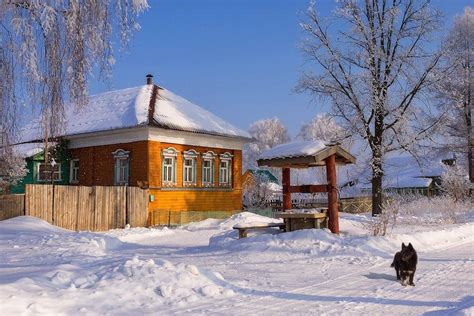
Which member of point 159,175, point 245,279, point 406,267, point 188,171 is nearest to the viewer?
point 406,267

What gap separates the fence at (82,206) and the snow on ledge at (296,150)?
9367 millimetres

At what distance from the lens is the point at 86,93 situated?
9625 millimetres

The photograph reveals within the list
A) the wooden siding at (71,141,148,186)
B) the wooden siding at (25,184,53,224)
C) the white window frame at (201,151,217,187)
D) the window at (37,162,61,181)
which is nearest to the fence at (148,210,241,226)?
the wooden siding at (71,141,148,186)

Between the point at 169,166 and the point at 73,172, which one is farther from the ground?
Result: the point at 169,166

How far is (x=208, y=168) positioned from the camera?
28.6m

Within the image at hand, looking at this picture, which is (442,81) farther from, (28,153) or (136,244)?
(28,153)

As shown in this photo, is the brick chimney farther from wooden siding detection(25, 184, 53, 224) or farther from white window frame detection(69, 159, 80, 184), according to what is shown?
wooden siding detection(25, 184, 53, 224)

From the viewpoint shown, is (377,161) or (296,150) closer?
(296,150)

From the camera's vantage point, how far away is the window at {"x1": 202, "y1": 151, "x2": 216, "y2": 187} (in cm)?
2831

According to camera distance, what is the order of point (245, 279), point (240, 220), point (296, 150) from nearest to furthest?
point (245, 279), point (296, 150), point (240, 220)

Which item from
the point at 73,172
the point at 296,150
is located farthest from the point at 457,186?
the point at 73,172

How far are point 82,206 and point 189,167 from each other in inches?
288

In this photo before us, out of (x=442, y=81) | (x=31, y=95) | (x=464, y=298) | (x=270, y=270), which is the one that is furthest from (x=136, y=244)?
(x=442, y=81)

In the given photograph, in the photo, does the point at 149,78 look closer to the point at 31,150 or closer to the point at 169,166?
the point at 169,166
